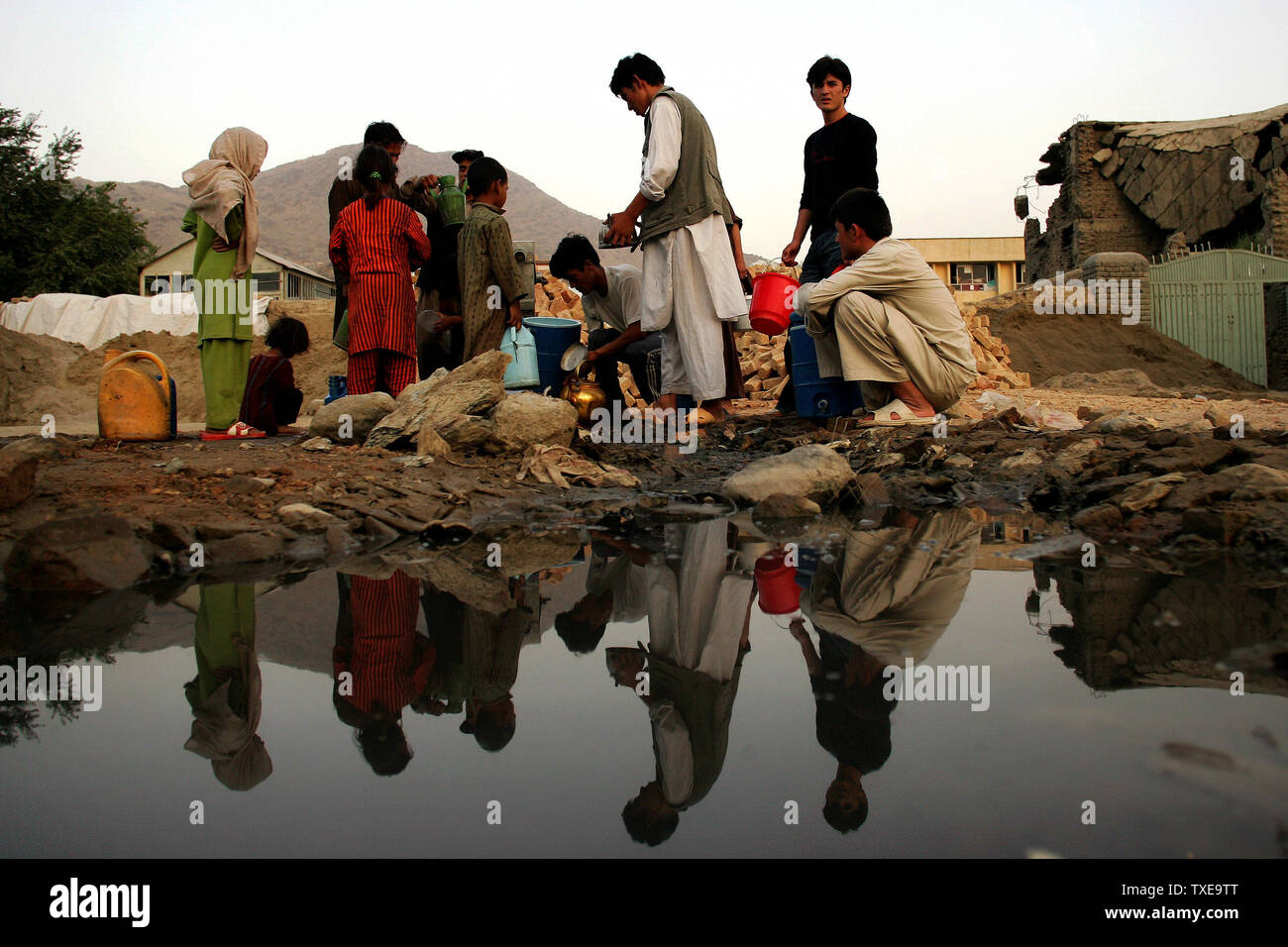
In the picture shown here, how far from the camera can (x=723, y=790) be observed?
1.23 m

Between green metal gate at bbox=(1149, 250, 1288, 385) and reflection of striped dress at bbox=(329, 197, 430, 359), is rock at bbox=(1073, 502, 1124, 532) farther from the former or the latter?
green metal gate at bbox=(1149, 250, 1288, 385)

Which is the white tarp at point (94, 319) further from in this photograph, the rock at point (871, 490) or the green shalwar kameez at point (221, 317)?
the rock at point (871, 490)

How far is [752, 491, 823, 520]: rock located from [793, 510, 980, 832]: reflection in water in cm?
37

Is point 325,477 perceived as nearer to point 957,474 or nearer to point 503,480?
point 503,480

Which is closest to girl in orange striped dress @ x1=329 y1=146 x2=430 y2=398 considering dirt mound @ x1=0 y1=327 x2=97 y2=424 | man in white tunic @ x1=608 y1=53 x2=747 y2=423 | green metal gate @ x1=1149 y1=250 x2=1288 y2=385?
man in white tunic @ x1=608 y1=53 x2=747 y2=423

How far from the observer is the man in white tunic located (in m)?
5.13

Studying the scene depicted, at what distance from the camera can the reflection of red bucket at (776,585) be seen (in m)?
2.18

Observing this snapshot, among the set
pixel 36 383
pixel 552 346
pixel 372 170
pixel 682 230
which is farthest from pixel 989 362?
pixel 36 383

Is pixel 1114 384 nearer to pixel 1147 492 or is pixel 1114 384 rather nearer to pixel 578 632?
pixel 1147 492

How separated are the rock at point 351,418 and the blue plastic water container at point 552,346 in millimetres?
1322

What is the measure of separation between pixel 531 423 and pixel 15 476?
222cm
